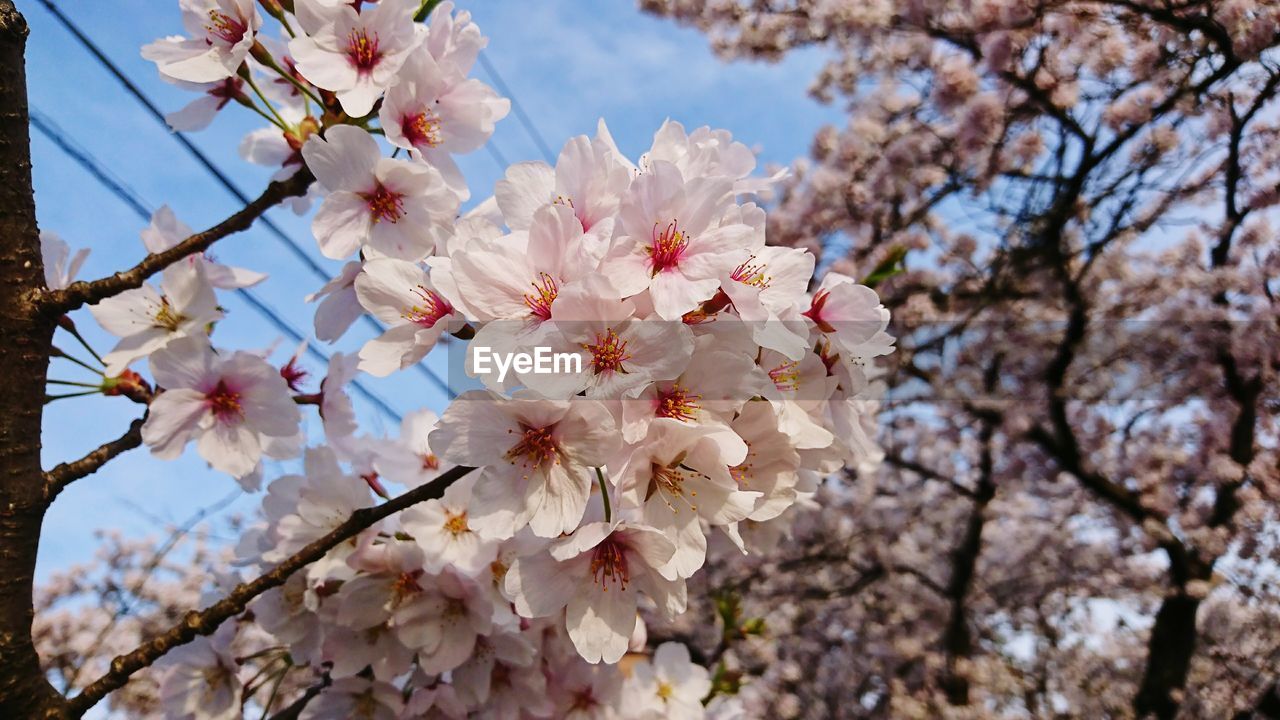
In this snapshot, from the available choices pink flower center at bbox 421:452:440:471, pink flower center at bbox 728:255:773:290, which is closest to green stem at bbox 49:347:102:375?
pink flower center at bbox 421:452:440:471

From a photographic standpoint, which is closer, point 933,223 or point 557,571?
point 557,571

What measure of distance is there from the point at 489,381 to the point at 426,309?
275 mm

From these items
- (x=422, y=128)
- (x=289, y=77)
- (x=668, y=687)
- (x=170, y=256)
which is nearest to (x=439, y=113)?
(x=422, y=128)

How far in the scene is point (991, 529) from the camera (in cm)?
785

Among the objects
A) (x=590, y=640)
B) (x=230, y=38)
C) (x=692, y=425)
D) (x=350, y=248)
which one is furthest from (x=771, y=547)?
(x=230, y=38)

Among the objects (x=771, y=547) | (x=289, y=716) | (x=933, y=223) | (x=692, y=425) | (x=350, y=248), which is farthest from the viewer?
(x=933, y=223)

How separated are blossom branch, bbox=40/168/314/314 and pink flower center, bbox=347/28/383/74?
0.22 m

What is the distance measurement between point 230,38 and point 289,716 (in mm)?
1300

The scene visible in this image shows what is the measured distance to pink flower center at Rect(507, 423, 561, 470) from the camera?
1.02 m

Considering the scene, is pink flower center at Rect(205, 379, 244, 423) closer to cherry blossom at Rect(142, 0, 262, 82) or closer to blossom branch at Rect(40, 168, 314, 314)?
blossom branch at Rect(40, 168, 314, 314)

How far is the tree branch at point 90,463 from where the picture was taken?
1257mm

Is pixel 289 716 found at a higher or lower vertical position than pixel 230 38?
lower

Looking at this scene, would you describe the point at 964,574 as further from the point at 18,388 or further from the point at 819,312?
the point at 18,388

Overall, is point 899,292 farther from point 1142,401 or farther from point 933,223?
point 1142,401
